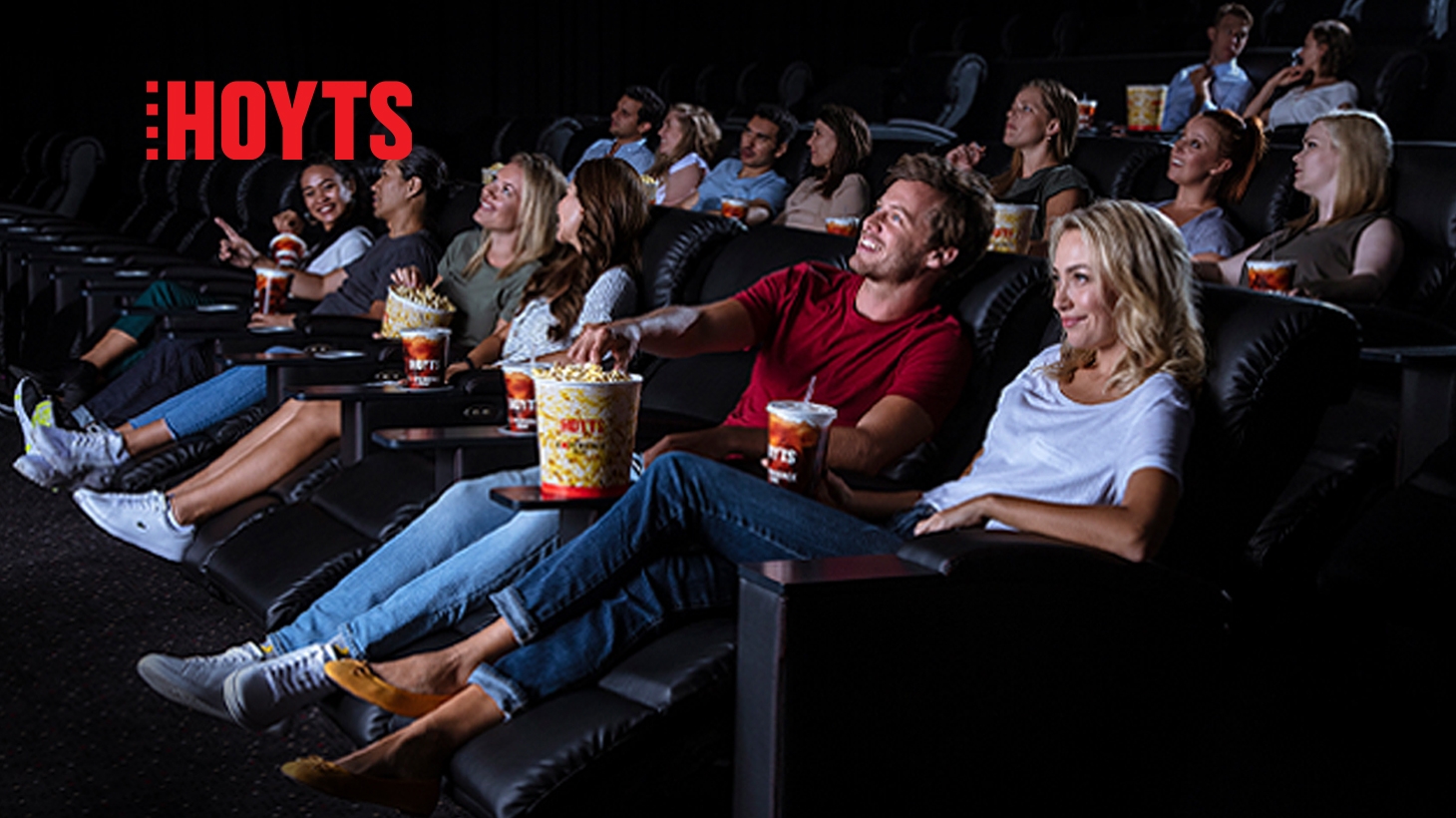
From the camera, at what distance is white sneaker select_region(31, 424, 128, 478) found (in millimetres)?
3428

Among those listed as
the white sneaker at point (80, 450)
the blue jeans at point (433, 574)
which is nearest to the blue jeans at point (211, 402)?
the white sneaker at point (80, 450)

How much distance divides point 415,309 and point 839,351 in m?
1.12

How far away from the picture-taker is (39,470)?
135 inches

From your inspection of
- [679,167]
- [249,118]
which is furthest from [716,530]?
[249,118]

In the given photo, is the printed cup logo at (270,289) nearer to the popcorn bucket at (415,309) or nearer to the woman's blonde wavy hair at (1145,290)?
the popcorn bucket at (415,309)

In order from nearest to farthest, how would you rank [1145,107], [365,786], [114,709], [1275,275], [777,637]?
[777,637] < [365,786] < [114,709] < [1275,275] < [1145,107]

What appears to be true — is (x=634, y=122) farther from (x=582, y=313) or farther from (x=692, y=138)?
(x=582, y=313)

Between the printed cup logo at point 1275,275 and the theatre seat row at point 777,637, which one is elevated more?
the printed cup logo at point 1275,275

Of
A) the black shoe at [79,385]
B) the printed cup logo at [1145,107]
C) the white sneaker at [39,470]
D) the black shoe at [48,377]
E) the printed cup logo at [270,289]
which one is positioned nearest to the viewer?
the white sneaker at [39,470]

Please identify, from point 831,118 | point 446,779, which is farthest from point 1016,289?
point 831,118

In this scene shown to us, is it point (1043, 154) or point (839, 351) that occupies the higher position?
point (1043, 154)

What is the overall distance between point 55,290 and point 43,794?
3025 mm

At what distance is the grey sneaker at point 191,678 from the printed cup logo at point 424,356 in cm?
68

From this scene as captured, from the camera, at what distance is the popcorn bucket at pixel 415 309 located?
3.19 metres
